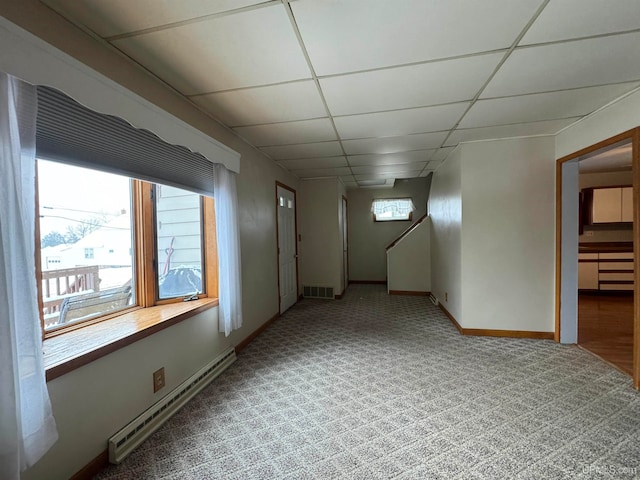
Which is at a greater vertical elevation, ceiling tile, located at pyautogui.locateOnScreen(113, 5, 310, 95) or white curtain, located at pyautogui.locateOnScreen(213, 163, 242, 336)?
ceiling tile, located at pyautogui.locateOnScreen(113, 5, 310, 95)

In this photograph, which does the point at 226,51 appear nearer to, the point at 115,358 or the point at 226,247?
the point at 226,247

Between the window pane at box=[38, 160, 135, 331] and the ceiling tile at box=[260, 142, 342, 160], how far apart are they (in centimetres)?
180

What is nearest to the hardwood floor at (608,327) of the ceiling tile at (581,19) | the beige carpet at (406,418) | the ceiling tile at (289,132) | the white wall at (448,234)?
the beige carpet at (406,418)

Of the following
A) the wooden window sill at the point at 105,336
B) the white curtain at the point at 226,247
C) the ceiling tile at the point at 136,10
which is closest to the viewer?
the ceiling tile at the point at 136,10

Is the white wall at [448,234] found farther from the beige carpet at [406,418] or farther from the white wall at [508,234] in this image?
the beige carpet at [406,418]

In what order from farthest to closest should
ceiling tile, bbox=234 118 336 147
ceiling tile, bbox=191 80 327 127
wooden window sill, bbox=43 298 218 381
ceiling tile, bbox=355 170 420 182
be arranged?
ceiling tile, bbox=355 170 420 182 → ceiling tile, bbox=234 118 336 147 → ceiling tile, bbox=191 80 327 127 → wooden window sill, bbox=43 298 218 381

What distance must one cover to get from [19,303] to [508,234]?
4080 millimetres

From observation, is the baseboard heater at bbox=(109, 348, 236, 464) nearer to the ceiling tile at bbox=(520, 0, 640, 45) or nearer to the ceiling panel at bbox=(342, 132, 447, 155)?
the ceiling panel at bbox=(342, 132, 447, 155)

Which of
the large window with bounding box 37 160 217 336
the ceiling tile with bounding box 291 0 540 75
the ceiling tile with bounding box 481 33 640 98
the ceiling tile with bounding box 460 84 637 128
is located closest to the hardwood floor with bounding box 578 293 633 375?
the ceiling tile with bounding box 460 84 637 128

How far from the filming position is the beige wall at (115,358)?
128 centimetres

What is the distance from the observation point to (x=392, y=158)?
13.1 ft

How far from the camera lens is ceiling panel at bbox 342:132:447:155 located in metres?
3.11

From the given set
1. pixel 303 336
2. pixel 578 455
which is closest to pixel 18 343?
pixel 303 336

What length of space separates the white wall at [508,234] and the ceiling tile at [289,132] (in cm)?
179
